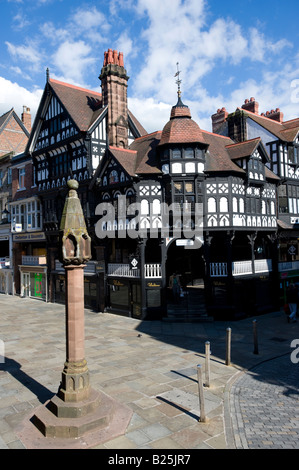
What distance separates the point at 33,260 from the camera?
29.5m

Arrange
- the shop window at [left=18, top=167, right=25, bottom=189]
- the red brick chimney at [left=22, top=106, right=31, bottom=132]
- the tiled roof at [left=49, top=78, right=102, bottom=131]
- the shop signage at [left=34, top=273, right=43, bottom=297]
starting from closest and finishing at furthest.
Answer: the tiled roof at [left=49, top=78, right=102, bottom=131]
the shop signage at [left=34, top=273, right=43, bottom=297]
the shop window at [left=18, top=167, right=25, bottom=189]
the red brick chimney at [left=22, top=106, right=31, bottom=132]

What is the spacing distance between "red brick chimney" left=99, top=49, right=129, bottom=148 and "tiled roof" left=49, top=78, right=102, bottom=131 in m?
1.84

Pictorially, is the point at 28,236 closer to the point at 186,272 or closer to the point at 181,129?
the point at 186,272

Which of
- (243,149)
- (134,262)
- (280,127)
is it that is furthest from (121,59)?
(134,262)

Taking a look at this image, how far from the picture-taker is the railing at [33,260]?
27.8 metres

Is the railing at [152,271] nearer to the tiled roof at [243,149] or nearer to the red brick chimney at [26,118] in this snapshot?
the tiled roof at [243,149]

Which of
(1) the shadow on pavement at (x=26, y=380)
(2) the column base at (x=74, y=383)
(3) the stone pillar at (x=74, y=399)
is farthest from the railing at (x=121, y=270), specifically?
(2) the column base at (x=74, y=383)

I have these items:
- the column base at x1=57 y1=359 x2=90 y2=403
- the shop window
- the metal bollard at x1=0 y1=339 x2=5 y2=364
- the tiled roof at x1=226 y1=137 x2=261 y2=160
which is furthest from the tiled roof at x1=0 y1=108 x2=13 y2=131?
the column base at x1=57 y1=359 x2=90 y2=403

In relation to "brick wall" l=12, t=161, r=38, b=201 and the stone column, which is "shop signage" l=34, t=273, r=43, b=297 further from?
the stone column

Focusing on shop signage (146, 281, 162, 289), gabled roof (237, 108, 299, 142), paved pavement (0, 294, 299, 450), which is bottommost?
paved pavement (0, 294, 299, 450)

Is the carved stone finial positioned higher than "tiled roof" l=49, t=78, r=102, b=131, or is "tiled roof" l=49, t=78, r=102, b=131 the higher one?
"tiled roof" l=49, t=78, r=102, b=131

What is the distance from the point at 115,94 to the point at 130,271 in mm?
12108

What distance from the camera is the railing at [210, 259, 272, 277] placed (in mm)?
19672

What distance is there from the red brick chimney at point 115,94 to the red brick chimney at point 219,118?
29.4ft
